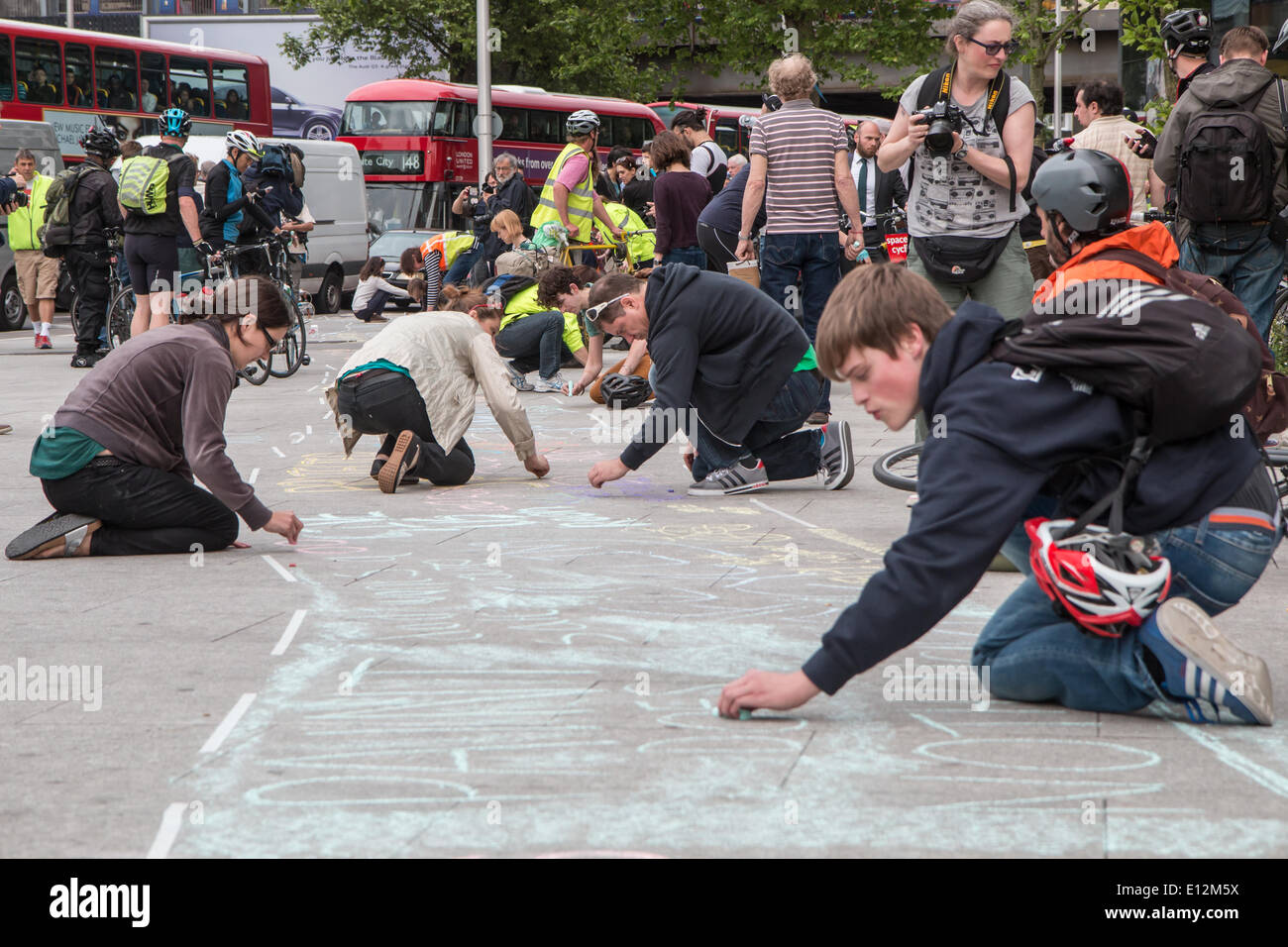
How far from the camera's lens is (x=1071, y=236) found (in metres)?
3.88

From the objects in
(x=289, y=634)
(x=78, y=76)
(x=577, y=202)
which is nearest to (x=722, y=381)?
(x=289, y=634)

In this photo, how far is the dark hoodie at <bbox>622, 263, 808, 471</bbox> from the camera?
254 inches

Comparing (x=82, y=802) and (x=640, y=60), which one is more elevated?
(x=640, y=60)

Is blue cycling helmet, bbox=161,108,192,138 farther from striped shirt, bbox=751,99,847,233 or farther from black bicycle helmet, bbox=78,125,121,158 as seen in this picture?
striped shirt, bbox=751,99,847,233

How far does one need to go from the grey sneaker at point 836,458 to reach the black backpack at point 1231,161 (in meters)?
1.81

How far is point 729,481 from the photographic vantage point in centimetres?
688

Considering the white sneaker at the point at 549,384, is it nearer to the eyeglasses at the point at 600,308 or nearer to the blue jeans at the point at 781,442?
the blue jeans at the point at 781,442

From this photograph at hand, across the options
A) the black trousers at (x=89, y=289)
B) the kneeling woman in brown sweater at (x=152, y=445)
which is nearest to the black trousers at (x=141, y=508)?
the kneeling woman in brown sweater at (x=152, y=445)

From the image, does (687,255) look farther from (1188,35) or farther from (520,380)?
(1188,35)

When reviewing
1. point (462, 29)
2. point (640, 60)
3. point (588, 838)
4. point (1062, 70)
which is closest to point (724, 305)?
point (588, 838)

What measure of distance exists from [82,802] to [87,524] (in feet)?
9.28

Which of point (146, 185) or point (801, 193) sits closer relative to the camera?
point (801, 193)

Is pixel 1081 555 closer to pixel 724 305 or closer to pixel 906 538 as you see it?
pixel 906 538

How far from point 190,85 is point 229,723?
2450cm
